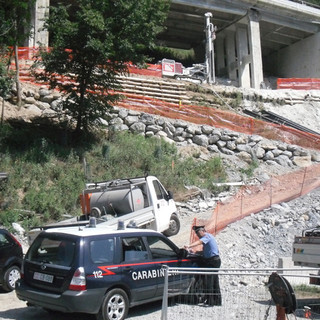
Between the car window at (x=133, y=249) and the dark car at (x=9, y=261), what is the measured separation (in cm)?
324

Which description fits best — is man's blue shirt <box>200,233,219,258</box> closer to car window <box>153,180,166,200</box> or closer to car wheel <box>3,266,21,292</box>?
car wheel <box>3,266,21,292</box>

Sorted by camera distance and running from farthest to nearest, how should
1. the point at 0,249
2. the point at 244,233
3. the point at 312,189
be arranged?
the point at 312,189, the point at 244,233, the point at 0,249

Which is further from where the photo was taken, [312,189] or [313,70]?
[313,70]

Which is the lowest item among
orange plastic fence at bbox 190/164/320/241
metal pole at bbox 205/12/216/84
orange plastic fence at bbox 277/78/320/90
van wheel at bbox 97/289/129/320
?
van wheel at bbox 97/289/129/320

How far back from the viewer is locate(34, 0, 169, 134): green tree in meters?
19.3

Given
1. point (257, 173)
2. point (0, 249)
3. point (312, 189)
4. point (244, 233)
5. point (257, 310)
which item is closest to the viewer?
point (257, 310)

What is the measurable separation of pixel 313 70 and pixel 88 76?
32406 millimetres

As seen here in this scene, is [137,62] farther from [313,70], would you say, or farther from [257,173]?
[313,70]

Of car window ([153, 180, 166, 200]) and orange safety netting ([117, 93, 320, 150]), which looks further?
orange safety netting ([117, 93, 320, 150])

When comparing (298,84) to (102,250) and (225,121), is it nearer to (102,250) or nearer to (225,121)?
(225,121)

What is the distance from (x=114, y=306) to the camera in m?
7.53

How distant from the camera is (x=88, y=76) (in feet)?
66.0

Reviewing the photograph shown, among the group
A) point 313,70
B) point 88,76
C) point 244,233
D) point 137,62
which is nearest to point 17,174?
point 88,76

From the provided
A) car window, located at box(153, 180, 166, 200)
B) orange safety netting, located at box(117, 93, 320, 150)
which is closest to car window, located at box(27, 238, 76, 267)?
car window, located at box(153, 180, 166, 200)
